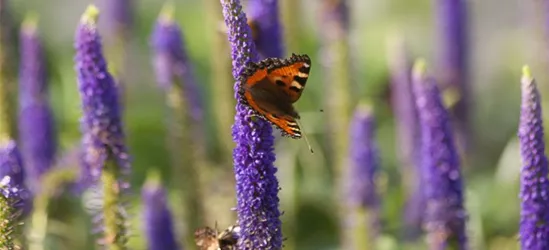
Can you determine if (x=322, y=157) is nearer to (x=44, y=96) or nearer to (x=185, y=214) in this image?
(x=185, y=214)

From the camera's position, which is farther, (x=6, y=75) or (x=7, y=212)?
(x=6, y=75)

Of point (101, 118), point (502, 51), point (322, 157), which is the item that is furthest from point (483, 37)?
point (101, 118)

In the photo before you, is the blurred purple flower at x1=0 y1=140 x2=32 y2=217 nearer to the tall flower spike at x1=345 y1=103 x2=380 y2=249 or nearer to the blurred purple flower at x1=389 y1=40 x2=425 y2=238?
the tall flower spike at x1=345 y1=103 x2=380 y2=249

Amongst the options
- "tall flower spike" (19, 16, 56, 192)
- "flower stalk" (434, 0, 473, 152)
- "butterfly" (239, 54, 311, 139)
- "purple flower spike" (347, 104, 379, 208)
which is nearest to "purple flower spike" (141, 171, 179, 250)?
"tall flower spike" (19, 16, 56, 192)

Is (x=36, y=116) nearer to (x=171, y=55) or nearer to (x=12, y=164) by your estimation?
(x=171, y=55)

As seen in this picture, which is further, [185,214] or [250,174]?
[185,214]

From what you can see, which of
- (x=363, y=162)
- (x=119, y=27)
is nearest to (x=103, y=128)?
(x=363, y=162)

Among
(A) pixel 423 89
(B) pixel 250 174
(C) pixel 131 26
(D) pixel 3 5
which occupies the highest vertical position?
(C) pixel 131 26
